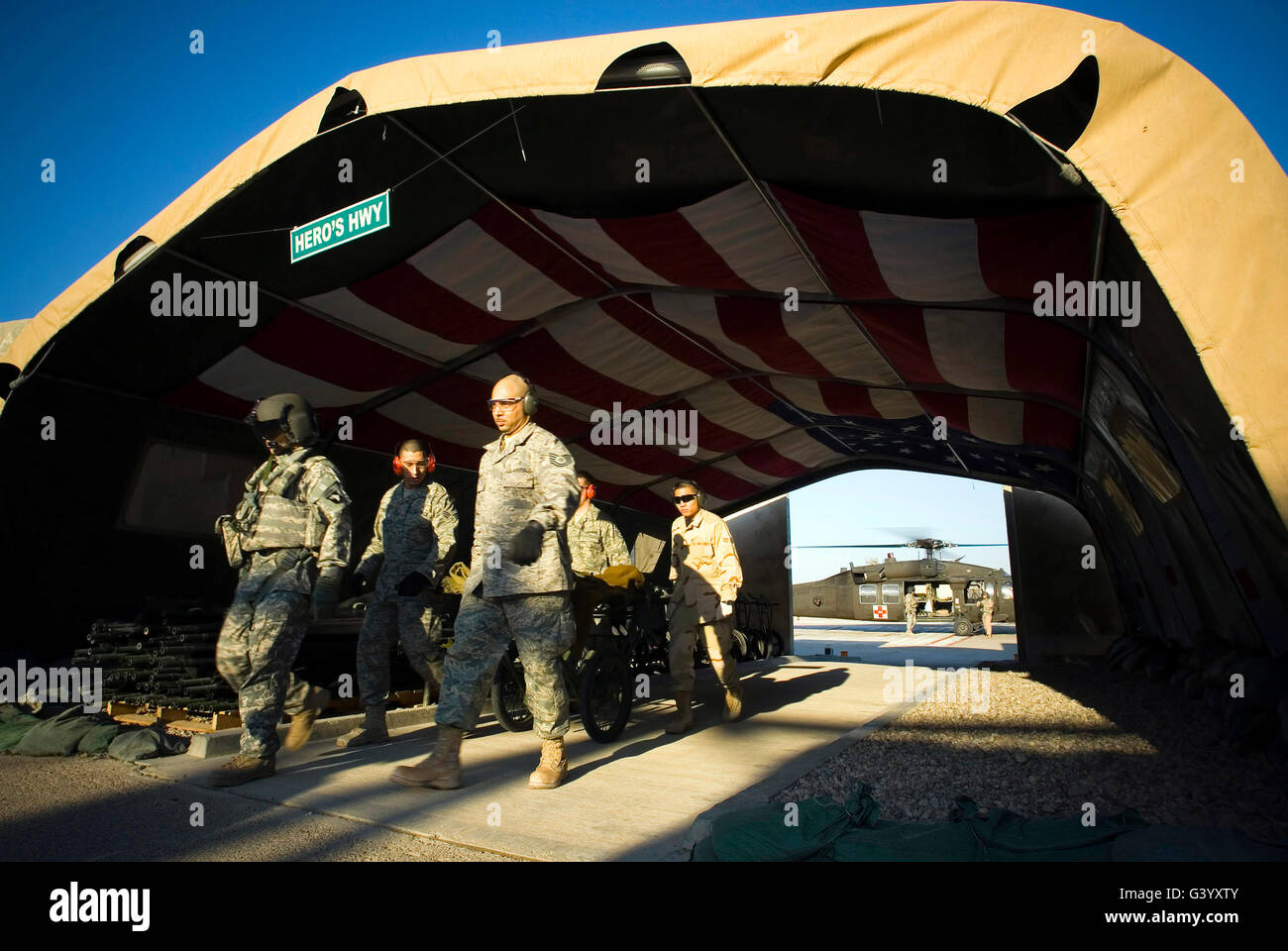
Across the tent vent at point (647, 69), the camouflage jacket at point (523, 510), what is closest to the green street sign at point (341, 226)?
the tent vent at point (647, 69)

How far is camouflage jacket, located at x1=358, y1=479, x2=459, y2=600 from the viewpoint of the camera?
509cm

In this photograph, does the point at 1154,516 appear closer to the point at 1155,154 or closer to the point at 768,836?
the point at 1155,154

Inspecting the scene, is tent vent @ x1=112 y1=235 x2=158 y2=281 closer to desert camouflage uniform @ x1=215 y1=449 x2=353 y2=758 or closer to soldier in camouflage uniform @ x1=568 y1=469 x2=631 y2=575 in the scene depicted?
desert camouflage uniform @ x1=215 y1=449 x2=353 y2=758

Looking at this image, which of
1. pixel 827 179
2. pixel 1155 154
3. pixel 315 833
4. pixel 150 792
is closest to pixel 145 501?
pixel 150 792

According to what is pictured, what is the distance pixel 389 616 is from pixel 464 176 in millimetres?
2947

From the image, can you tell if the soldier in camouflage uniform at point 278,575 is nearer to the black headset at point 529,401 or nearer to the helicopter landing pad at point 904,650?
the black headset at point 529,401

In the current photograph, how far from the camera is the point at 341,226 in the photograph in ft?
15.5

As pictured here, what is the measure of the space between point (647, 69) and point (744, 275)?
2498 mm

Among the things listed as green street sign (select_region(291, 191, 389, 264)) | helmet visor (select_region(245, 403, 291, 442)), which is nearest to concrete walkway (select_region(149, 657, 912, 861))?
helmet visor (select_region(245, 403, 291, 442))

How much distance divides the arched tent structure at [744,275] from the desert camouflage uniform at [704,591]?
7.02 feet

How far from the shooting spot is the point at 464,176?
4969 mm

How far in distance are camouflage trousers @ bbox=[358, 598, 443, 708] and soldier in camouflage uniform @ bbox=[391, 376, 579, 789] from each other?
4.37 feet

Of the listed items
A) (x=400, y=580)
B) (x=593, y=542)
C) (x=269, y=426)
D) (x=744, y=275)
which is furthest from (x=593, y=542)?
(x=269, y=426)

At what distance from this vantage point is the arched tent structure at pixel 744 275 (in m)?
2.74
